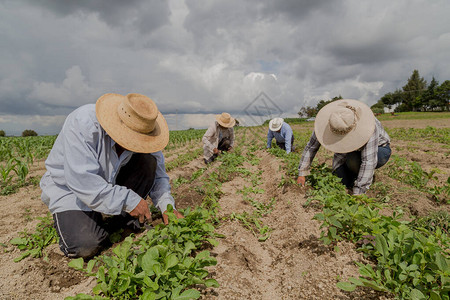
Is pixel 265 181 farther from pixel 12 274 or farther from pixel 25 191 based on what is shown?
pixel 25 191

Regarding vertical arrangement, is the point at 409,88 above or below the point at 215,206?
above

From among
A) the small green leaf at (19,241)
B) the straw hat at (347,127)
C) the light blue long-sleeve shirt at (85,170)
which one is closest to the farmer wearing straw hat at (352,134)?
the straw hat at (347,127)

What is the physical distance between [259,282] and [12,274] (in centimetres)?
208

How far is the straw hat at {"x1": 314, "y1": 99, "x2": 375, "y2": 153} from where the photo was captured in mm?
2830

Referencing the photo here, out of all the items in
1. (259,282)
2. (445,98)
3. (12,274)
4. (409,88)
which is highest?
(409,88)

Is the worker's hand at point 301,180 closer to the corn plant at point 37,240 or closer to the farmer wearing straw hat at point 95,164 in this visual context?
the farmer wearing straw hat at point 95,164

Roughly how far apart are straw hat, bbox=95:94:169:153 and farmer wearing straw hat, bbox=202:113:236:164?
14.3 ft

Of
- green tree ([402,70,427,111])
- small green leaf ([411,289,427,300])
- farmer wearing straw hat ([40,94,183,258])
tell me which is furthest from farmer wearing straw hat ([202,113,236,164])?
green tree ([402,70,427,111])

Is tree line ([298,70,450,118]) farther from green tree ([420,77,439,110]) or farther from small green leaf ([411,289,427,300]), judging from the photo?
small green leaf ([411,289,427,300])

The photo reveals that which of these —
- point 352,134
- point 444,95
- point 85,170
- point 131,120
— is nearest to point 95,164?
point 85,170

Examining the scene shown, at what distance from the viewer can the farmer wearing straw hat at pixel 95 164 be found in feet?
6.91

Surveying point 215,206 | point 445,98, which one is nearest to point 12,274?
point 215,206

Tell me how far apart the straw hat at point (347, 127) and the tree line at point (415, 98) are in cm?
6054

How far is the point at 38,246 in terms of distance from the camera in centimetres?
236
